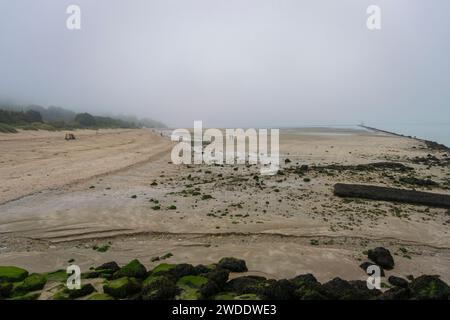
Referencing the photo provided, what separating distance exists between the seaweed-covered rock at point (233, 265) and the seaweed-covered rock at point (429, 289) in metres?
3.89

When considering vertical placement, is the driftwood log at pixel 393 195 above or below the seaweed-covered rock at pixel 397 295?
above

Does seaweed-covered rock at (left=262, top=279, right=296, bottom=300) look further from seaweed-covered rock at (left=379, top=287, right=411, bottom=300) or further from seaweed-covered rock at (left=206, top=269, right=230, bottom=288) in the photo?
seaweed-covered rock at (left=379, top=287, right=411, bottom=300)

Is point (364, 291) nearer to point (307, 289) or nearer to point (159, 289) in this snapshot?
point (307, 289)

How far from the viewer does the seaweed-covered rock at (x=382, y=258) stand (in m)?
9.99

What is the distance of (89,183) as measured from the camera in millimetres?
19469

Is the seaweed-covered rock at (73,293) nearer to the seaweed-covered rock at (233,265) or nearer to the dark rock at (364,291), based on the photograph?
the seaweed-covered rock at (233,265)

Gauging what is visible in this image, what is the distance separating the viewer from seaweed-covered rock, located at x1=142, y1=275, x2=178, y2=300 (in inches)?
281

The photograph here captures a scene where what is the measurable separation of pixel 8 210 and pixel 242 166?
53.1 ft

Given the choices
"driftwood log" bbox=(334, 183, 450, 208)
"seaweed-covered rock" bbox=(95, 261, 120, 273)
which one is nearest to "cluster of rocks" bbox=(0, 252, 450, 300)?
"seaweed-covered rock" bbox=(95, 261, 120, 273)

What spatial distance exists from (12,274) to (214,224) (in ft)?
21.5

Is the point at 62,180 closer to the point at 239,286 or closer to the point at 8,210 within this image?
the point at 8,210

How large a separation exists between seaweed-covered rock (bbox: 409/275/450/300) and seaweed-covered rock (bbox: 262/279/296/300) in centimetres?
249

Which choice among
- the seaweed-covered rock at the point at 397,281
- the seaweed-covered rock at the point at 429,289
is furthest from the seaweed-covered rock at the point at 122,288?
the seaweed-covered rock at the point at 397,281

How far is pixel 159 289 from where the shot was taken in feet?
23.9
